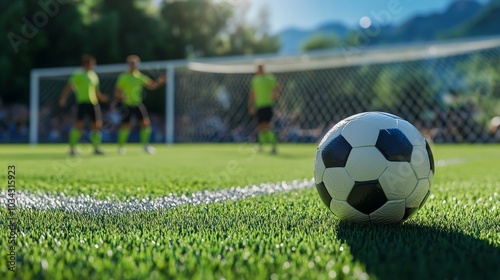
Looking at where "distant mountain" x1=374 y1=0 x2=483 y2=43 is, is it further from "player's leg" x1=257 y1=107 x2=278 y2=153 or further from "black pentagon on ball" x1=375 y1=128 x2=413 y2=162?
"black pentagon on ball" x1=375 y1=128 x2=413 y2=162

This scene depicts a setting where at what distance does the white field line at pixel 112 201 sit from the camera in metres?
3.00

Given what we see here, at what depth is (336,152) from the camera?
2543mm

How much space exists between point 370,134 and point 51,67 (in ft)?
87.4

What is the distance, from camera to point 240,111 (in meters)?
21.9

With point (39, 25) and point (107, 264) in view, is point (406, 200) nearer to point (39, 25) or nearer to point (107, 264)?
point (107, 264)

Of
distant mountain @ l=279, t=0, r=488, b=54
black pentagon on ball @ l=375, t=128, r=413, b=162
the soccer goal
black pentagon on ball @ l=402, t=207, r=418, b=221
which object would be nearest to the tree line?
the soccer goal

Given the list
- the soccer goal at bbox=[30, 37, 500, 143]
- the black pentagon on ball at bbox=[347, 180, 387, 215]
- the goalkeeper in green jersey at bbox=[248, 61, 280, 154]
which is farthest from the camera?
the soccer goal at bbox=[30, 37, 500, 143]

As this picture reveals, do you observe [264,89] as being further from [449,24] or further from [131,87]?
[449,24]

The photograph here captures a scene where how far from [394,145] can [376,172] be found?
0.18 meters

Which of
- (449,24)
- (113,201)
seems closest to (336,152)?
(113,201)

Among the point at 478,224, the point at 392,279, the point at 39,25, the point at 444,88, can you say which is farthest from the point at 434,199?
the point at 39,25

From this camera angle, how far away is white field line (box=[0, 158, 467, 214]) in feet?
9.86

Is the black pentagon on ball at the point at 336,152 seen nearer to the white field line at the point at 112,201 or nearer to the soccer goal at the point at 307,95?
the white field line at the point at 112,201

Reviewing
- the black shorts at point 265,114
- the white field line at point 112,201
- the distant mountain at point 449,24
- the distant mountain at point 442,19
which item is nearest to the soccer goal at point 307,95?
the black shorts at point 265,114
